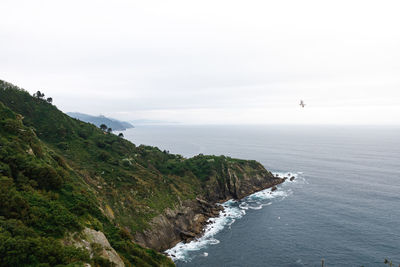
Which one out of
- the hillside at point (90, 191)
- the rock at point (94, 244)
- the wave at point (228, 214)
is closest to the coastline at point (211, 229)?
the wave at point (228, 214)

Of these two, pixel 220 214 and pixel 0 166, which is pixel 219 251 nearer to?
pixel 220 214

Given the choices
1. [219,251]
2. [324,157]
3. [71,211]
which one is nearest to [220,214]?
[219,251]

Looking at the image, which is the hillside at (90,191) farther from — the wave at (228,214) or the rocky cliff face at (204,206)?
the wave at (228,214)

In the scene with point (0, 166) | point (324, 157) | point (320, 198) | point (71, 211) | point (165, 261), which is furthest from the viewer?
point (324, 157)

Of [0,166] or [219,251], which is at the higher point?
[0,166]

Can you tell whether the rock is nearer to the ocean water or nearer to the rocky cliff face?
the rocky cliff face

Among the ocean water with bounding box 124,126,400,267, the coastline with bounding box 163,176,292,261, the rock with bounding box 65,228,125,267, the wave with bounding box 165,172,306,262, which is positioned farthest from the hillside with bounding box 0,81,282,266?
the ocean water with bounding box 124,126,400,267

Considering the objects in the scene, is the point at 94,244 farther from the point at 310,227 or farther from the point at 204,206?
the point at 310,227

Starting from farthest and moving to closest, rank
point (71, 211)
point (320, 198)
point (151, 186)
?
point (320, 198)
point (151, 186)
point (71, 211)
